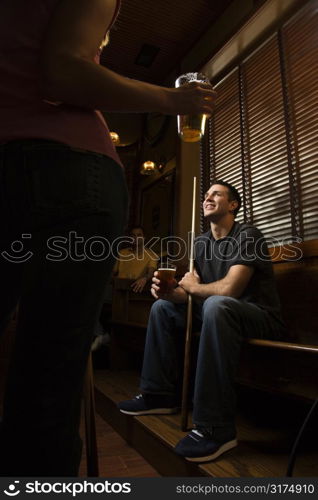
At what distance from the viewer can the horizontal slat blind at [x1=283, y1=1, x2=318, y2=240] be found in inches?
104

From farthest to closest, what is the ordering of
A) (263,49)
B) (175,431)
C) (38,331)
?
(263,49) → (175,431) → (38,331)

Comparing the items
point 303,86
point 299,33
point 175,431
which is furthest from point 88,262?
point 299,33

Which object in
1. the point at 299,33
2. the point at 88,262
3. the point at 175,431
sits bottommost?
the point at 175,431

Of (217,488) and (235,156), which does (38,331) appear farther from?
(235,156)

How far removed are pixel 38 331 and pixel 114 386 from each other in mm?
2398

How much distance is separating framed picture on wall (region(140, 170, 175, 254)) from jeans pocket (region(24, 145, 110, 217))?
4.19 meters

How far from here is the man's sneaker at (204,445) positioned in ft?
4.85

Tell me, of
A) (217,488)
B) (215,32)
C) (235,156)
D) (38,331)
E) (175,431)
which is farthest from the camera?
(215,32)

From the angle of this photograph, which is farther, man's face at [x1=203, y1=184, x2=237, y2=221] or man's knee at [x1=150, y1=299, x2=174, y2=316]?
man's face at [x1=203, y1=184, x2=237, y2=221]

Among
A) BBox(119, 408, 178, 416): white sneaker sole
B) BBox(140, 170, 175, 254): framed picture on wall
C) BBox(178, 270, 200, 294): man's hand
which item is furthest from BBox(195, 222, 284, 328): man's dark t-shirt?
BBox(140, 170, 175, 254): framed picture on wall

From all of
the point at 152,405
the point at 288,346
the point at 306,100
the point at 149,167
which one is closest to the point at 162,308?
the point at 152,405

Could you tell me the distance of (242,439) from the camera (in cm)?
173

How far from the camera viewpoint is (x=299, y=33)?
2922 millimetres

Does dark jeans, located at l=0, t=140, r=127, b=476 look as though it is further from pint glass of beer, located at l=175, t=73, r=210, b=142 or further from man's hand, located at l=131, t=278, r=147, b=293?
man's hand, located at l=131, t=278, r=147, b=293
